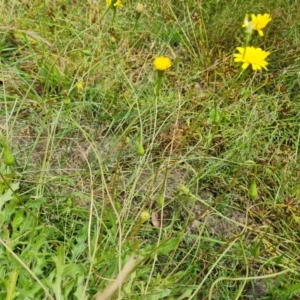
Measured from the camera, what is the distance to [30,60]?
5.65 ft

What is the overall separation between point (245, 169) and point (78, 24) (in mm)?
812

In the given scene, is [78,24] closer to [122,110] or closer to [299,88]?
[122,110]

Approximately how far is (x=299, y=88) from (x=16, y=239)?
111 cm

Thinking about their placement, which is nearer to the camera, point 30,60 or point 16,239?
point 16,239

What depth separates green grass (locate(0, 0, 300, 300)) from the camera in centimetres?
116

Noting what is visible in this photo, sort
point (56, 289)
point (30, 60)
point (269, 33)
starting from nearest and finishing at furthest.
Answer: point (56, 289) → point (30, 60) → point (269, 33)

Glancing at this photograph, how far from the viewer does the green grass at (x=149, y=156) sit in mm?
1165

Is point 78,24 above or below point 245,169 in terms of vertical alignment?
above

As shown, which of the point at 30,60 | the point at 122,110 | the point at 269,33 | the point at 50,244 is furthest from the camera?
the point at 269,33

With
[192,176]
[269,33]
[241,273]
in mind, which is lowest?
[241,273]

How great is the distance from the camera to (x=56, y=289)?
1.06 metres

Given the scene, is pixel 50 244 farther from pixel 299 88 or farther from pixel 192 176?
pixel 299 88

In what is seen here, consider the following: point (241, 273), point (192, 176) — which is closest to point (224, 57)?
point (192, 176)

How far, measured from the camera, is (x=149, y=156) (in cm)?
148
